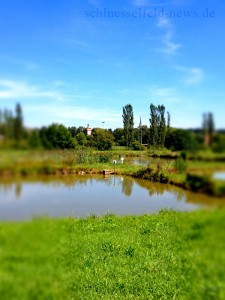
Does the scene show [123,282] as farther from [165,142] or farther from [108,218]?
[108,218]

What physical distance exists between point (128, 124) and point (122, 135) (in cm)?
19

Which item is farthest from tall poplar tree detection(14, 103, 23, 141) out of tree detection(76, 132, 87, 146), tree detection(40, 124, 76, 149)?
tree detection(76, 132, 87, 146)

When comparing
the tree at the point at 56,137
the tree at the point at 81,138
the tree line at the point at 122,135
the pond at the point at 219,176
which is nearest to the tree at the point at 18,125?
the tree line at the point at 122,135

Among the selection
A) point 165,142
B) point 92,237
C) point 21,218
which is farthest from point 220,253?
point 92,237

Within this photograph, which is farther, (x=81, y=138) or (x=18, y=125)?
(x=81, y=138)

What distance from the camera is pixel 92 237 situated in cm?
973

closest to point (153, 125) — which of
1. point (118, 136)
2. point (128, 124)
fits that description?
point (128, 124)

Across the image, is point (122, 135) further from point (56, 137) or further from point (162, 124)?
point (56, 137)

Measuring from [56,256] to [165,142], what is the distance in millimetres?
1167

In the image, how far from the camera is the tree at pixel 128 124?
3261 mm

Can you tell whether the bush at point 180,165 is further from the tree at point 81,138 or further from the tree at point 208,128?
the tree at point 81,138

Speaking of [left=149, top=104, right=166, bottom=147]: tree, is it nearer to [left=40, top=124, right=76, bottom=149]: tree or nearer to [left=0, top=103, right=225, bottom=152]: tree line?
[left=0, top=103, right=225, bottom=152]: tree line

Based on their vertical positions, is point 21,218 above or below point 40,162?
below

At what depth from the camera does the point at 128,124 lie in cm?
339
